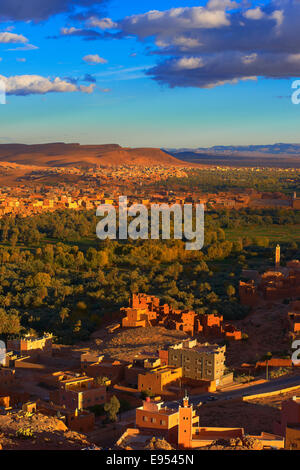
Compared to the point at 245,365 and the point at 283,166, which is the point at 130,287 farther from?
the point at 283,166

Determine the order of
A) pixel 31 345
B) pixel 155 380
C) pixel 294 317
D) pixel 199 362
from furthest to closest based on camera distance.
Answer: pixel 294 317 < pixel 31 345 < pixel 199 362 < pixel 155 380

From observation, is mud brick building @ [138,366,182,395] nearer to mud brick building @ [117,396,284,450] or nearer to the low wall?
the low wall

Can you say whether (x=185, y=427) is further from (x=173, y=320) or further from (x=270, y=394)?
(x=173, y=320)

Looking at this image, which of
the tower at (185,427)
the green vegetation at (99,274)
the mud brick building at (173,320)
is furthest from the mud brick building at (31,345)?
the tower at (185,427)

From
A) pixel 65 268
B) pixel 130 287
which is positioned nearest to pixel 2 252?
pixel 65 268

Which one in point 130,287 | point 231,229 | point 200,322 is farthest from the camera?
point 231,229

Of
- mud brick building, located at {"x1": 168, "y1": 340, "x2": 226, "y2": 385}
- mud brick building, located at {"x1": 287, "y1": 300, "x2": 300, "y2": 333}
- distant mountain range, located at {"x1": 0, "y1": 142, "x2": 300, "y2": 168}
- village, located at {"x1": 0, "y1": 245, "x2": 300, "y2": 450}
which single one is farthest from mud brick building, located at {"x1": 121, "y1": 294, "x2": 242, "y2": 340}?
distant mountain range, located at {"x1": 0, "y1": 142, "x2": 300, "y2": 168}

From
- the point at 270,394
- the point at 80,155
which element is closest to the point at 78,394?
the point at 270,394
